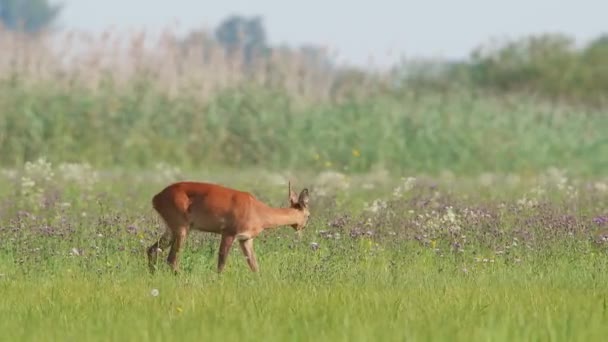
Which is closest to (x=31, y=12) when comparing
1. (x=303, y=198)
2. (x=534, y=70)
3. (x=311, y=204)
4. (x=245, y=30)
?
(x=245, y=30)

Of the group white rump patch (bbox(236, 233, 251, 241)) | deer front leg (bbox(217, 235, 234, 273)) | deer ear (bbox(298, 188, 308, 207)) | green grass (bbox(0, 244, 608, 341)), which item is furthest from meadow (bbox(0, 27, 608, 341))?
deer ear (bbox(298, 188, 308, 207))

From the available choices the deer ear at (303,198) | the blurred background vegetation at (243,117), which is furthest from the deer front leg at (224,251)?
the blurred background vegetation at (243,117)

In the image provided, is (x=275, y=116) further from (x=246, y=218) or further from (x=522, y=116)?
(x=246, y=218)

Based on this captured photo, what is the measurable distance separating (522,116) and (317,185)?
973cm

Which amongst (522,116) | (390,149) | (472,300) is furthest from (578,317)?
(522,116)

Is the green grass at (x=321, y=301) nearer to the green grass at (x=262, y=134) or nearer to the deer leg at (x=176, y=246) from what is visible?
the deer leg at (x=176, y=246)

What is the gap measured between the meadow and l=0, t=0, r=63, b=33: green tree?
198 feet

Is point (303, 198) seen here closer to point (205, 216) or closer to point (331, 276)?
point (205, 216)

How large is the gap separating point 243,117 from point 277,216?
1252cm

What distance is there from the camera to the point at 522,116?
25.3m

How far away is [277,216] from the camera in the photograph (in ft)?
34.7

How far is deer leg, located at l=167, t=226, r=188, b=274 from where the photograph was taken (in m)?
10.1

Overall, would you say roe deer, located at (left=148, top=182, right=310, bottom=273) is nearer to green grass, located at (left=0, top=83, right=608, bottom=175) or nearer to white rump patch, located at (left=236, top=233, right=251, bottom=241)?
white rump patch, located at (left=236, top=233, right=251, bottom=241)

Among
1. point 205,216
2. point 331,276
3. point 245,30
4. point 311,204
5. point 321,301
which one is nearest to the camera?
point 321,301
